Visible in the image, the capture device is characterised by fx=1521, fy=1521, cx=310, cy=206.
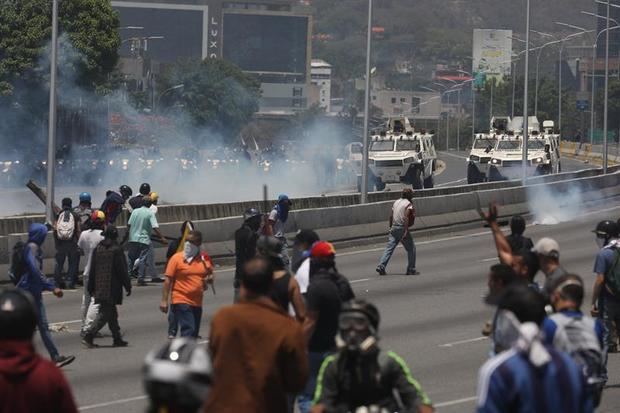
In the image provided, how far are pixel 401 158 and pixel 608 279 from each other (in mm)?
35078

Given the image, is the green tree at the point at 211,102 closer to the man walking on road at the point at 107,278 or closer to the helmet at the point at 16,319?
the man walking on road at the point at 107,278

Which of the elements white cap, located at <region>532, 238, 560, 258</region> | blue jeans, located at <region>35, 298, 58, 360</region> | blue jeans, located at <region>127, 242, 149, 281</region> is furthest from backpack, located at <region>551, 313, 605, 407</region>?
blue jeans, located at <region>127, 242, 149, 281</region>

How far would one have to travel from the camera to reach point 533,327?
6.62 metres

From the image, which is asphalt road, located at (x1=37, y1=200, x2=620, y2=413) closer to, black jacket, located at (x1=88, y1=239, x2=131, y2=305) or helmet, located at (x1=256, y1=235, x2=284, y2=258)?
black jacket, located at (x1=88, y1=239, x2=131, y2=305)

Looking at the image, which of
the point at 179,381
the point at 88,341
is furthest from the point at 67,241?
the point at 179,381

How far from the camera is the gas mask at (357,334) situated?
295 inches

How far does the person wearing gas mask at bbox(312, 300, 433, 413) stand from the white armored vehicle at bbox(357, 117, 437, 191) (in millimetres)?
40865

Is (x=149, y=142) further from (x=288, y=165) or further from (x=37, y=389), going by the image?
(x=37, y=389)

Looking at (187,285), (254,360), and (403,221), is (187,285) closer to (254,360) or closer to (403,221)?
(254,360)

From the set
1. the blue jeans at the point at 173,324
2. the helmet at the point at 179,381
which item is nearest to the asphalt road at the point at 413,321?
the blue jeans at the point at 173,324

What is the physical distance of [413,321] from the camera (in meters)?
19.1

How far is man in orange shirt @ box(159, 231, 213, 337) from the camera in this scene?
1499 centimetres

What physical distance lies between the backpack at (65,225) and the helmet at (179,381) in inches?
670

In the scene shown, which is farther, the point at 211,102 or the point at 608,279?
the point at 211,102
